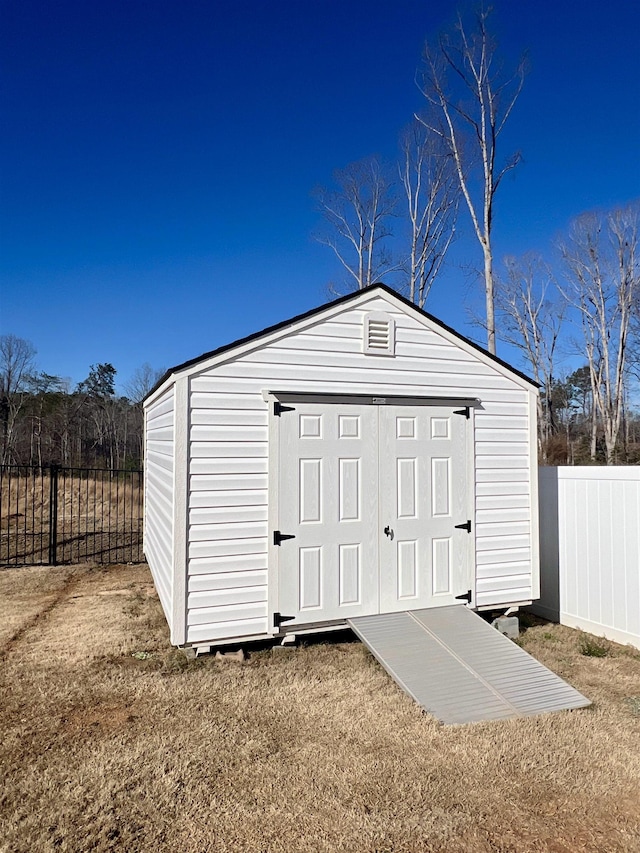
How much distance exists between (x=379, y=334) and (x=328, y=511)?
1.95 metres

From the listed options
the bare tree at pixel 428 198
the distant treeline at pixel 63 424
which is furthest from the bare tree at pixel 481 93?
the distant treeline at pixel 63 424

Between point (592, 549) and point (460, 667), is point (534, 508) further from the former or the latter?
point (460, 667)

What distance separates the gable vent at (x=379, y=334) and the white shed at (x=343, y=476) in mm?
15

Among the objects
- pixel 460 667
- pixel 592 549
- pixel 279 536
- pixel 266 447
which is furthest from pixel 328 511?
pixel 592 549

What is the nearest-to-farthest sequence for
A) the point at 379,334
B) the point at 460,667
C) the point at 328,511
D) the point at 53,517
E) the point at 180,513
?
the point at 460,667, the point at 180,513, the point at 328,511, the point at 379,334, the point at 53,517

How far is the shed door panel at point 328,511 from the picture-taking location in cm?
515

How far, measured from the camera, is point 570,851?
2549 mm

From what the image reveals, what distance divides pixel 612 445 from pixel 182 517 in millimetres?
19960

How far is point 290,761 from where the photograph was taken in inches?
130

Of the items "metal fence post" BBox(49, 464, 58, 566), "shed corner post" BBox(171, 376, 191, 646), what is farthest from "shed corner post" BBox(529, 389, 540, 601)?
"metal fence post" BBox(49, 464, 58, 566)

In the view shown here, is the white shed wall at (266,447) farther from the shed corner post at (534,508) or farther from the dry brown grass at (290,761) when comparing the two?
the dry brown grass at (290,761)

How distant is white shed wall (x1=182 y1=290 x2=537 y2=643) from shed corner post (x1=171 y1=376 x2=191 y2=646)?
0.18 feet

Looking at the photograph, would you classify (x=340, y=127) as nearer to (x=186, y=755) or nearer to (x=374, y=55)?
(x=374, y=55)

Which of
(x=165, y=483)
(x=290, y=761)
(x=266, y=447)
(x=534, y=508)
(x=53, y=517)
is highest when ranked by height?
(x=266, y=447)
